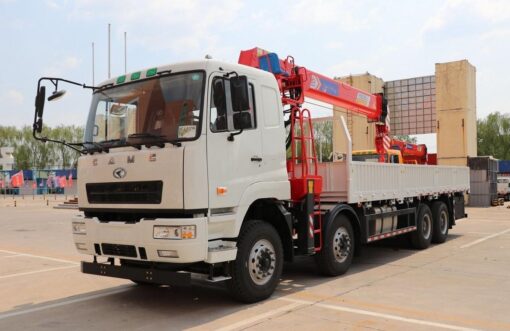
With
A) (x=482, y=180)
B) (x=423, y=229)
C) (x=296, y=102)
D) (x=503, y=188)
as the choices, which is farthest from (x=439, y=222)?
(x=503, y=188)

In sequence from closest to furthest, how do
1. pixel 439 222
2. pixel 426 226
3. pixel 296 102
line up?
1. pixel 296 102
2. pixel 426 226
3. pixel 439 222

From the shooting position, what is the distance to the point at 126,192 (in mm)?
5672

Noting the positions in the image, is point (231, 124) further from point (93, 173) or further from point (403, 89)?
point (403, 89)

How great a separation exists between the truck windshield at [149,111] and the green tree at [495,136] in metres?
61.5

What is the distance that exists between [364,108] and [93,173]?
22.1 feet

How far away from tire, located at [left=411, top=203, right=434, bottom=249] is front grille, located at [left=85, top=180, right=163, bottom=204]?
678 cm

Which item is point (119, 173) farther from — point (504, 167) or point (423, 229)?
point (504, 167)

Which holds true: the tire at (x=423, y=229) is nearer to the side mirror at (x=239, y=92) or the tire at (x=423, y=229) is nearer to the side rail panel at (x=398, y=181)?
the side rail panel at (x=398, y=181)

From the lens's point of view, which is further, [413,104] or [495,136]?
[495,136]

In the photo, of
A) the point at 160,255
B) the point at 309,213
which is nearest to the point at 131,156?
the point at 160,255

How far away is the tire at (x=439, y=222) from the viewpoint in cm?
1127

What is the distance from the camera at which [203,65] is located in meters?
5.56

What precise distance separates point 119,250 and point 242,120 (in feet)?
6.94

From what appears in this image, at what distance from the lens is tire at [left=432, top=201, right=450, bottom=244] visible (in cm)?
1127
